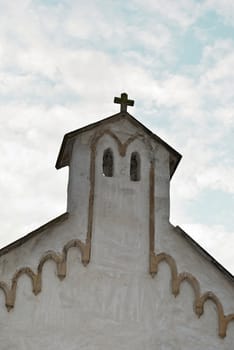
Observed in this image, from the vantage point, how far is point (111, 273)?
1421cm

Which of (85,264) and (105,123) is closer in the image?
(85,264)

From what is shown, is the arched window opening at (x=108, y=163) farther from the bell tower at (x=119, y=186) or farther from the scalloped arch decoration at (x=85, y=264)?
the scalloped arch decoration at (x=85, y=264)

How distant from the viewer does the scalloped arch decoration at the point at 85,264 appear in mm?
13492

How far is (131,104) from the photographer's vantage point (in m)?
16.2


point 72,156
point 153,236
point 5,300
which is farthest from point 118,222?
point 5,300

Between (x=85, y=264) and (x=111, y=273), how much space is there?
22.3 inches

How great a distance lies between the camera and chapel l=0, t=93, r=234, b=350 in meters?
13.6

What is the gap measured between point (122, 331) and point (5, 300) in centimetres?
239

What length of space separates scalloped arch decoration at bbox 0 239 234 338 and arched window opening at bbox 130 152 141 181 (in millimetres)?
1888

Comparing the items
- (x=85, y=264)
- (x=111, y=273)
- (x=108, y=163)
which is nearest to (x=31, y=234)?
(x=85, y=264)

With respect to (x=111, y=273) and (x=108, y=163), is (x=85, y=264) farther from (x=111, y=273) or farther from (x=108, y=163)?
(x=108, y=163)

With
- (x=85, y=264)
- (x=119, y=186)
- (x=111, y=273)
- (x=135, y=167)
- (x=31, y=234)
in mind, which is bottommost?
(x=111, y=273)

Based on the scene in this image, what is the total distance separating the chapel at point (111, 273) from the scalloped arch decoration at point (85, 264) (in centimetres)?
2

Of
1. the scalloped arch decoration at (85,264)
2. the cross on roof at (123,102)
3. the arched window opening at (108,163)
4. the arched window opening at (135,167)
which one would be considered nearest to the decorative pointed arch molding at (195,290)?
the scalloped arch decoration at (85,264)
